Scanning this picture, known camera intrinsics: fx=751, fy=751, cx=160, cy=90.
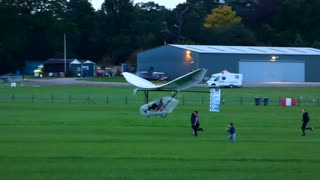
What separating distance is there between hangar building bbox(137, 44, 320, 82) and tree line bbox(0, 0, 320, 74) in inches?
1056

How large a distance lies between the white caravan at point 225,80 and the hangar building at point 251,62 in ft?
34.4

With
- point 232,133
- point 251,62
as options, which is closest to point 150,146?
point 232,133

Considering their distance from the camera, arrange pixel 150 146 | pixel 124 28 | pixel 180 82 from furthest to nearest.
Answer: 1. pixel 124 28
2. pixel 180 82
3. pixel 150 146

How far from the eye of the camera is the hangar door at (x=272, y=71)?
105688 mm

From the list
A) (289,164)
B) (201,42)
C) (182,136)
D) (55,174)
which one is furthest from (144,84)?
(201,42)

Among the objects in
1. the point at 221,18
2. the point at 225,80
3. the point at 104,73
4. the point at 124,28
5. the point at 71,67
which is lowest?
the point at 225,80

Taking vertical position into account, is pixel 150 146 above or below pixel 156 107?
below

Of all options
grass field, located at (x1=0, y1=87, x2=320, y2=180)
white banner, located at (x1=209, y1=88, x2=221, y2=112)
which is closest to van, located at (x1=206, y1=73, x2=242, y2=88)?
white banner, located at (x1=209, y1=88, x2=221, y2=112)

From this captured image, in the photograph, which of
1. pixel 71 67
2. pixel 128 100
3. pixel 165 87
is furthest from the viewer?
pixel 71 67

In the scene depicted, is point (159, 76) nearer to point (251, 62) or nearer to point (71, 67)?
point (251, 62)

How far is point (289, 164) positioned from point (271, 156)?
92.7 inches

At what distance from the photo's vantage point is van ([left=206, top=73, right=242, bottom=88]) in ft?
297

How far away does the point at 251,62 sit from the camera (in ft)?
345

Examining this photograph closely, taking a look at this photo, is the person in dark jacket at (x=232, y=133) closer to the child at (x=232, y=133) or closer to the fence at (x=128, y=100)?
the child at (x=232, y=133)
